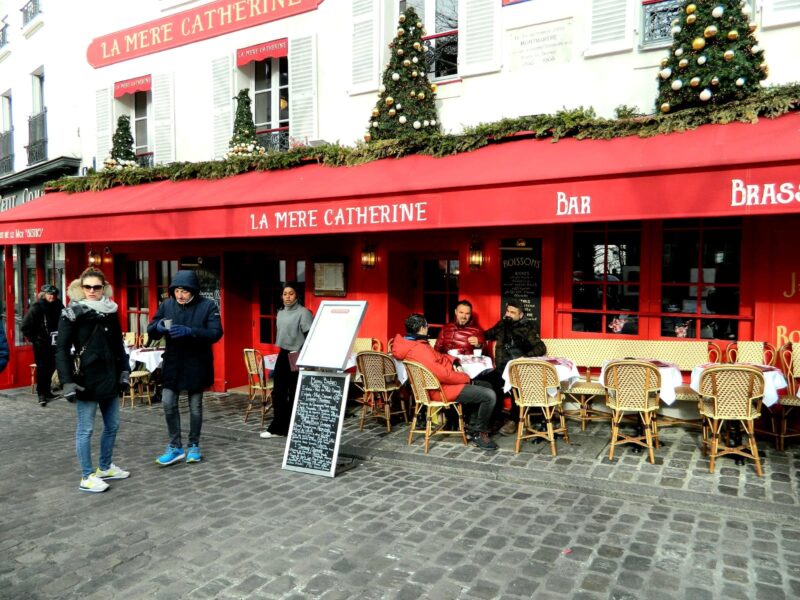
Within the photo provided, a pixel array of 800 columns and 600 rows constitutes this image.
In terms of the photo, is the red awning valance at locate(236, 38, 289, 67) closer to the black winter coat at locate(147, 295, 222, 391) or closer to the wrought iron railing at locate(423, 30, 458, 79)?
the wrought iron railing at locate(423, 30, 458, 79)

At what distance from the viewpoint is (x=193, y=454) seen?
18.8 ft

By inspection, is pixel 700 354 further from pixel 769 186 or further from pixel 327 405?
pixel 327 405

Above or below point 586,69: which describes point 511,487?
below

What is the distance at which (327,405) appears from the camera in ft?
17.6

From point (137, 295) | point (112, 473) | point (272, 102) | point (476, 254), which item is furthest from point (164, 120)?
point (112, 473)

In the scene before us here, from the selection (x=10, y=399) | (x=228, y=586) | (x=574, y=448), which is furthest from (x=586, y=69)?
(x=10, y=399)

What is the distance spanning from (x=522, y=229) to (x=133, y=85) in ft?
26.5

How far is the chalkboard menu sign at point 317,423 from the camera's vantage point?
527cm

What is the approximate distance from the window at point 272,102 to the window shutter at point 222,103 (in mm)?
438

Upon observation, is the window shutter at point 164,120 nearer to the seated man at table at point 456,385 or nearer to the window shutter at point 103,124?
the window shutter at point 103,124

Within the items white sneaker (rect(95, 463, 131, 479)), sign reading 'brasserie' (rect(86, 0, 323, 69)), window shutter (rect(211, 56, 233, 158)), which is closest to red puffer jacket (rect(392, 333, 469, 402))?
white sneaker (rect(95, 463, 131, 479))

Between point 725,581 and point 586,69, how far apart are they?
5.64 meters

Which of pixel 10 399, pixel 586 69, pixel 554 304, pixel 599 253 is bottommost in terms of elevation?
pixel 10 399

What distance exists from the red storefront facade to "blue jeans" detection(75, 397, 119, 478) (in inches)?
110
